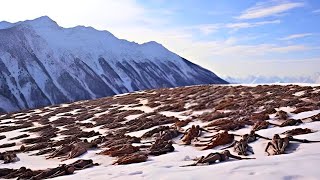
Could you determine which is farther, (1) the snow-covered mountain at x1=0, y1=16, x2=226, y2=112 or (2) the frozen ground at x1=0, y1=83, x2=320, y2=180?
(1) the snow-covered mountain at x1=0, y1=16, x2=226, y2=112

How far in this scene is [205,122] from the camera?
2230 cm

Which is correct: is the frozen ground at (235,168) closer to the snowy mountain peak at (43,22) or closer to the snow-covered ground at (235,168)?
the snow-covered ground at (235,168)

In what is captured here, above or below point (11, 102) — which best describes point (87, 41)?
above

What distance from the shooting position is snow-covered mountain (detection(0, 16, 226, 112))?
3962 inches

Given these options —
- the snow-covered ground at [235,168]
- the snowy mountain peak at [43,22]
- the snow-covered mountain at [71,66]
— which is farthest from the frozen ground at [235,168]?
the snowy mountain peak at [43,22]

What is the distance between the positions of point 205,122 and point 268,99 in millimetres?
7563

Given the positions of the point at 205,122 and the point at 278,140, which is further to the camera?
the point at 205,122

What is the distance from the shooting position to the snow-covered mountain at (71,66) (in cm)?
10062

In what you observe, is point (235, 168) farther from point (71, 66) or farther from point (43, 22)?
point (43, 22)

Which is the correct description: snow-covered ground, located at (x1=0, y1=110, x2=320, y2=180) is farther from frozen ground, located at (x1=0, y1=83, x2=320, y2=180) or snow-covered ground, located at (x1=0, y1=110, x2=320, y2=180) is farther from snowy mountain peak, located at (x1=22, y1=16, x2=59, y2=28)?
snowy mountain peak, located at (x1=22, y1=16, x2=59, y2=28)

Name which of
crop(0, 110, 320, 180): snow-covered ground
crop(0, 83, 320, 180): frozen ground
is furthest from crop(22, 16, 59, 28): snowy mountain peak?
crop(0, 110, 320, 180): snow-covered ground

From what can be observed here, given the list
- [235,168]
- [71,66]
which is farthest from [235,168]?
[71,66]

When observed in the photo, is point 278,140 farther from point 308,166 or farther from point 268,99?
point 268,99

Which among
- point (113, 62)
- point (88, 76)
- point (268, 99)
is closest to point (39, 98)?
point (88, 76)
